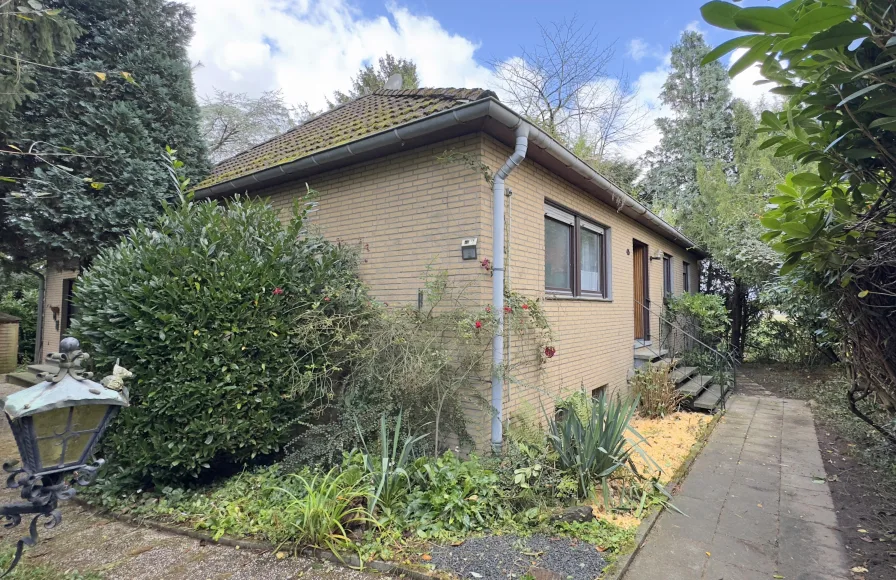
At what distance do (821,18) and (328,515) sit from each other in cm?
362

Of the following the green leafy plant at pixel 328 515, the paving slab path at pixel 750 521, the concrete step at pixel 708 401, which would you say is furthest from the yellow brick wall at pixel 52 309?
the concrete step at pixel 708 401

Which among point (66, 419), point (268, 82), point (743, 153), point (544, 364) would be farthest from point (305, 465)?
point (268, 82)

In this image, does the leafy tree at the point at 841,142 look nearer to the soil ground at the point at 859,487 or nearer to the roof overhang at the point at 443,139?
the soil ground at the point at 859,487

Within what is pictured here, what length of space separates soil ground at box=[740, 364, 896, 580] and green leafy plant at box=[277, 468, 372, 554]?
3.30 meters

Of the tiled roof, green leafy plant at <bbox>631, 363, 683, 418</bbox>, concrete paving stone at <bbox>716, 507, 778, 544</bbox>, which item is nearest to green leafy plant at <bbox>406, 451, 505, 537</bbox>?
concrete paving stone at <bbox>716, 507, 778, 544</bbox>

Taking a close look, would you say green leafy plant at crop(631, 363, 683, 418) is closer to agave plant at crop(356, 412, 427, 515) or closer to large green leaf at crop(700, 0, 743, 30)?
agave plant at crop(356, 412, 427, 515)

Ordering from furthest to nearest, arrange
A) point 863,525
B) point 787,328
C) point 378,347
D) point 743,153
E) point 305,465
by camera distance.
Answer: point 743,153 → point 787,328 → point 378,347 → point 305,465 → point 863,525

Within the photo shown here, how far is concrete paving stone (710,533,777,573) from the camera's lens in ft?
9.42

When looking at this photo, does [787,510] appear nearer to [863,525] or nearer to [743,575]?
[863,525]

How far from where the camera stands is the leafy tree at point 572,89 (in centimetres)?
1398

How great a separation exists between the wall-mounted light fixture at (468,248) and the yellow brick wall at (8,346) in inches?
602

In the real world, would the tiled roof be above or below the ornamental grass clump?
above

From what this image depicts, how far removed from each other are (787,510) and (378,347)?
382 centimetres

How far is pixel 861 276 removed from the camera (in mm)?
2330
